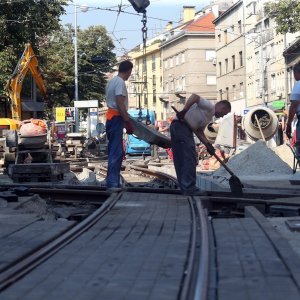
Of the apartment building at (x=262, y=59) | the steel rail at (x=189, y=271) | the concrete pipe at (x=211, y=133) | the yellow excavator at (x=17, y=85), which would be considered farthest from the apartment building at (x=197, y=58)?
the steel rail at (x=189, y=271)

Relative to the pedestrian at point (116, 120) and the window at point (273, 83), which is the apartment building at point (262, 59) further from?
the pedestrian at point (116, 120)

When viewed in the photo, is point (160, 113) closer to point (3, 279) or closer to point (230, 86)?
point (230, 86)

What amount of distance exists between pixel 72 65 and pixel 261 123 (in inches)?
2012

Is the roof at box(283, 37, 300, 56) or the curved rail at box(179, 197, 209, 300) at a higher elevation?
the roof at box(283, 37, 300, 56)

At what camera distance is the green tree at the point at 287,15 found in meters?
32.2

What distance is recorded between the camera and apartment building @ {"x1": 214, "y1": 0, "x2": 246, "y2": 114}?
75.5 m

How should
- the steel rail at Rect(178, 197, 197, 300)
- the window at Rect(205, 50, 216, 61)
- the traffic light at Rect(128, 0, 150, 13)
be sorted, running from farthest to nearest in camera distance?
the window at Rect(205, 50, 216, 61) < the traffic light at Rect(128, 0, 150, 13) < the steel rail at Rect(178, 197, 197, 300)

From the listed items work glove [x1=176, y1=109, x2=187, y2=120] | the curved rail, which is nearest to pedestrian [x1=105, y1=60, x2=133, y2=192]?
work glove [x1=176, y1=109, x2=187, y2=120]

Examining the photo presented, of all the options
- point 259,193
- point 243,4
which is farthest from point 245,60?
point 259,193

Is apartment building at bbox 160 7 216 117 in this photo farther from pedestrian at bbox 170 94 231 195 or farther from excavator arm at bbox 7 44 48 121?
pedestrian at bbox 170 94 231 195

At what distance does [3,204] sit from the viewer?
30.4 feet

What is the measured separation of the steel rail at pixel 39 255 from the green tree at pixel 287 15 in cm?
2623

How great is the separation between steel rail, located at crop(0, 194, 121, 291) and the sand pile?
9511mm

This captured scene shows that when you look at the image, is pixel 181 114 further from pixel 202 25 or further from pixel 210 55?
pixel 202 25
